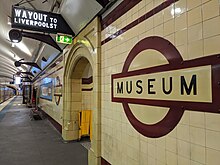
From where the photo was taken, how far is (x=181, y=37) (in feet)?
5.15

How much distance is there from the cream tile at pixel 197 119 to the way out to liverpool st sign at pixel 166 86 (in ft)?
0.13

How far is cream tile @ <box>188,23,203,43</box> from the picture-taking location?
1.40 m

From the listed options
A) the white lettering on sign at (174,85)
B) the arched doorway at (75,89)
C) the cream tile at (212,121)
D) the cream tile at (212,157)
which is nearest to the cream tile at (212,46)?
the white lettering on sign at (174,85)

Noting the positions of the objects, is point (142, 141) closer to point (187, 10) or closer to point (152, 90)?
point (152, 90)

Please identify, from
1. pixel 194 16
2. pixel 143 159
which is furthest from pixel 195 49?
pixel 143 159

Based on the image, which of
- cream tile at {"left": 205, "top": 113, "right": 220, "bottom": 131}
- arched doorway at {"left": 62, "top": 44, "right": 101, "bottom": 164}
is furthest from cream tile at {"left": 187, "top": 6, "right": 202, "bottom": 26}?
arched doorway at {"left": 62, "top": 44, "right": 101, "bottom": 164}

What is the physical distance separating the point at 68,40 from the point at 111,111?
2563mm

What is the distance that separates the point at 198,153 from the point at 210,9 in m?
1.08

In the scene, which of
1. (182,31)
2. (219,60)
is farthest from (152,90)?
(219,60)

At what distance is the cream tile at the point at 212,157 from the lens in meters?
1.26

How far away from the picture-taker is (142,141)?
207 cm

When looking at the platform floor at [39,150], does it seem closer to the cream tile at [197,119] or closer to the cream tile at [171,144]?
the cream tile at [171,144]

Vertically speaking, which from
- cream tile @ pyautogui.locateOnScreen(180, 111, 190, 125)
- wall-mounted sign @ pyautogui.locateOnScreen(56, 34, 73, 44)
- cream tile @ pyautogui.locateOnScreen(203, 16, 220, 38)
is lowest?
cream tile @ pyautogui.locateOnScreen(180, 111, 190, 125)

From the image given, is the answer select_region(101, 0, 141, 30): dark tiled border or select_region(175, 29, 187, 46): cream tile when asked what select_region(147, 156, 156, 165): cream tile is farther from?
select_region(101, 0, 141, 30): dark tiled border
